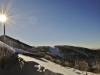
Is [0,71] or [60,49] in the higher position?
[60,49]

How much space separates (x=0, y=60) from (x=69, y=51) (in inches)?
2042

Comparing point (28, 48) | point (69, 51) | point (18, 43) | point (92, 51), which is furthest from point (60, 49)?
point (18, 43)

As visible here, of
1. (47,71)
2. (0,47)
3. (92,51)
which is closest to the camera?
(47,71)

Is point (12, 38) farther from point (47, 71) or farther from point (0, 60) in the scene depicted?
point (47, 71)

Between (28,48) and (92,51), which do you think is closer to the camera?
(28,48)

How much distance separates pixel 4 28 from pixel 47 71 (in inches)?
818

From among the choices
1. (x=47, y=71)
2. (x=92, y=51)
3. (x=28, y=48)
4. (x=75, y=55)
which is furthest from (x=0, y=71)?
(x=92, y=51)

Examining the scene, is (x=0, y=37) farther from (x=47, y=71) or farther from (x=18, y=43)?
(x=47, y=71)

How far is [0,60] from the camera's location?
613 centimetres

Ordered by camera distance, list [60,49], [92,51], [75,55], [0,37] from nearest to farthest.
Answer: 1. [0,37]
2. [75,55]
3. [92,51]
4. [60,49]

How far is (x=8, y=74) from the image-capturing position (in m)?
6.82

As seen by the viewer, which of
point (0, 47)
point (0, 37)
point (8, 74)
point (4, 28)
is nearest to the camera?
point (0, 47)

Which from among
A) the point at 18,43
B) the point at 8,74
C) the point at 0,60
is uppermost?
the point at 18,43

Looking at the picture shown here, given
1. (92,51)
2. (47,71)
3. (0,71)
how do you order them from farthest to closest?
(92,51) → (0,71) → (47,71)
